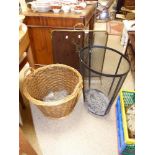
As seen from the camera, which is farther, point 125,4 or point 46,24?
point 125,4

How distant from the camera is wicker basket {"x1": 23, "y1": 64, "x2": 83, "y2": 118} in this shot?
149cm

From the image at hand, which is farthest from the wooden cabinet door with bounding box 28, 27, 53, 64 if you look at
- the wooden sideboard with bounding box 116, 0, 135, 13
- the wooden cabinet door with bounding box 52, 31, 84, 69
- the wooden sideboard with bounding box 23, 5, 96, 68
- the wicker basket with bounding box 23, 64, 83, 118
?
the wooden sideboard with bounding box 116, 0, 135, 13

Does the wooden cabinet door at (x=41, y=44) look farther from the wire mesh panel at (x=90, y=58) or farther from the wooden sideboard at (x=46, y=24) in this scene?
the wire mesh panel at (x=90, y=58)

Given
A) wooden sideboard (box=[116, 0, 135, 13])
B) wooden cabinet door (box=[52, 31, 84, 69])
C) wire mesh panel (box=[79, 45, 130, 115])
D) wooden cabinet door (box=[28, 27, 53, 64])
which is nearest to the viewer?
wire mesh panel (box=[79, 45, 130, 115])

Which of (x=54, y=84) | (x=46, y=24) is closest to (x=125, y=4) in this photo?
(x=46, y=24)

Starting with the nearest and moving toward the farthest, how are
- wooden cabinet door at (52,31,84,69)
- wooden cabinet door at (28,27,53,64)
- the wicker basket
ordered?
1. the wicker basket
2. wooden cabinet door at (52,31,84,69)
3. wooden cabinet door at (28,27,53,64)

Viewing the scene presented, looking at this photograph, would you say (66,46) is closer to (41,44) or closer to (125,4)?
(41,44)

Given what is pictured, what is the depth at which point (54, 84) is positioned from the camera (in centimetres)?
184

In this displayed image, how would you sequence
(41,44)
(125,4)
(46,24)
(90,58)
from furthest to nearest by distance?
(125,4) < (41,44) < (46,24) < (90,58)

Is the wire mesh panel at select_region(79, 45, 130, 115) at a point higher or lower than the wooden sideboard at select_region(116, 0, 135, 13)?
lower

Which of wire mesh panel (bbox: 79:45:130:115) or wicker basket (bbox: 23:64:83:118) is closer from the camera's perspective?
wicker basket (bbox: 23:64:83:118)

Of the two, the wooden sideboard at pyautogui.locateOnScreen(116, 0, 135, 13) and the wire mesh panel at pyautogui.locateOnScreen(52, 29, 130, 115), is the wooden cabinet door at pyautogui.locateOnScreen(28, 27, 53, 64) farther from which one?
the wooden sideboard at pyautogui.locateOnScreen(116, 0, 135, 13)

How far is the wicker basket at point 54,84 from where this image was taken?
1.49m
